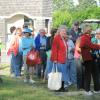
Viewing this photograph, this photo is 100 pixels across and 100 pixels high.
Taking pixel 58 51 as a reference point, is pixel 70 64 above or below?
below

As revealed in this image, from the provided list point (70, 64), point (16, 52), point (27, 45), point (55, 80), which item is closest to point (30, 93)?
point (55, 80)

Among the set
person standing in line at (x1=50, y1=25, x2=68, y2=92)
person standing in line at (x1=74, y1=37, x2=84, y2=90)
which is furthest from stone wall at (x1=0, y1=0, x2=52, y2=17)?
person standing in line at (x1=50, y1=25, x2=68, y2=92)

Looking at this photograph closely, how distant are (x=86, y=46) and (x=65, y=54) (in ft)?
3.00

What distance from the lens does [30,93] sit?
44.1 feet

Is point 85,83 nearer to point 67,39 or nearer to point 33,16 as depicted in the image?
point 67,39

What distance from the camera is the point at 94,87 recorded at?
1393 cm

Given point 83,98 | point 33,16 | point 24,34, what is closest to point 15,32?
point 24,34

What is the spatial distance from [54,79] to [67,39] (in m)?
Result: 1.40

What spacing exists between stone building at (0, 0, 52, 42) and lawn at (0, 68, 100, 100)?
825 inches

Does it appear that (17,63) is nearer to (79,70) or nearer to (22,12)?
(79,70)

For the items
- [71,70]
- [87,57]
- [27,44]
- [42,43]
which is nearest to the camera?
[87,57]

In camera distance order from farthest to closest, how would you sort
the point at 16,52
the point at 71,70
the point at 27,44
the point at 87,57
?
the point at 16,52
the point at 27,44
the point at 71,70
the point at 87,57

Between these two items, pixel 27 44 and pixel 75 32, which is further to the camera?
pixel 75 32

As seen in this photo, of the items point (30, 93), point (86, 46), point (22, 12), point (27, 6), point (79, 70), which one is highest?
point (27, 6)
